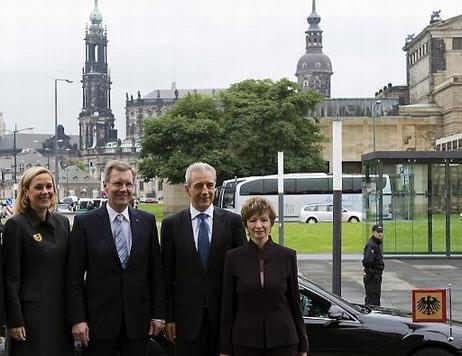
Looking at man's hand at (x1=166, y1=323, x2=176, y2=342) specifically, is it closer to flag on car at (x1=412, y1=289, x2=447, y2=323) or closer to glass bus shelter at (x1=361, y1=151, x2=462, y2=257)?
flag on car at (x1=412, y1=289, x2=447, y2=323)

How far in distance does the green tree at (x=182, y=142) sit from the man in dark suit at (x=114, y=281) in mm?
66983

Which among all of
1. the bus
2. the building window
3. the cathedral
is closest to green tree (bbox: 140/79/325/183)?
the bus

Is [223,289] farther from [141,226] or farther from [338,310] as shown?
[338,310]

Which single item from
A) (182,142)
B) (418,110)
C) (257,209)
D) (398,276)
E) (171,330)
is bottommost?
(398,276)

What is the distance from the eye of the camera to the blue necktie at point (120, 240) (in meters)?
6.93

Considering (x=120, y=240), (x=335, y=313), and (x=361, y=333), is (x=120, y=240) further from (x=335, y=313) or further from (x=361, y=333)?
(x=361, y=333)

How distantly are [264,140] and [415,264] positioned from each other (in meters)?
46.3

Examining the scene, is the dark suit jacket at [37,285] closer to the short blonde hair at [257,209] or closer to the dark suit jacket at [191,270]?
the dark suit jacket at [191,270]

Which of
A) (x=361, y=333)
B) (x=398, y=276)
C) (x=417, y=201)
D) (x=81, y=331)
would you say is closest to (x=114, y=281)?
(x=81, y=331)

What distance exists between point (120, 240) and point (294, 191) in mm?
58327

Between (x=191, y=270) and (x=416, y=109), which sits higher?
(x=416, y=109)

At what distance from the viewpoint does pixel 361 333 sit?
9789 mm

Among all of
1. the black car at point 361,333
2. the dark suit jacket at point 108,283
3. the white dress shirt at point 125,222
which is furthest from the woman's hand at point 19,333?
the black car at point 361,333

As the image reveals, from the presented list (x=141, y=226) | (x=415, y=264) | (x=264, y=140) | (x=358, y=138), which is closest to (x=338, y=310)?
(x=141, y=226)
